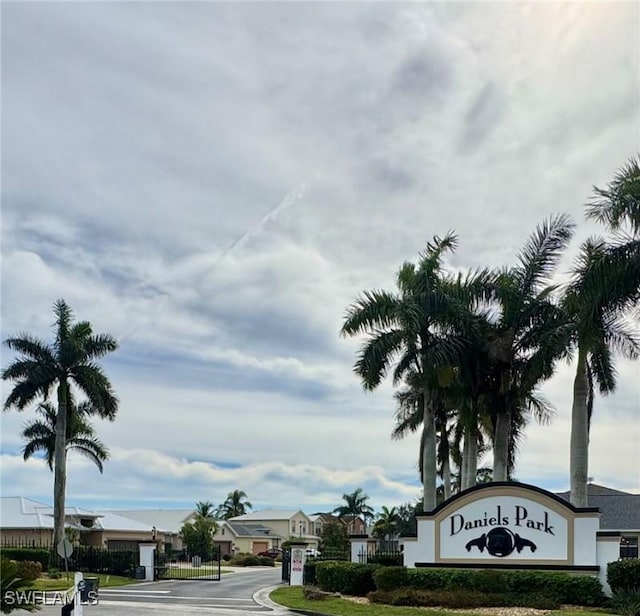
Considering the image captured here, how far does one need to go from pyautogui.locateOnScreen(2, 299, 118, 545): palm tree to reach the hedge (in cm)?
2079

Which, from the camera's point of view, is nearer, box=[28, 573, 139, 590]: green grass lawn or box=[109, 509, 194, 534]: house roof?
box=[28, 573, 139, 590]: green grass lawn

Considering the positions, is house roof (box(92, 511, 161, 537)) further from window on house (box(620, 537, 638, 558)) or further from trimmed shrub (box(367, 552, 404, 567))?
window on house (box(620, 537, 638, 558))

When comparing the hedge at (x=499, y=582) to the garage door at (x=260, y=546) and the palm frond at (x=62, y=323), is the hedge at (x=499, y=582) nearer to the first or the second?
the palm frond at (x=62, y=323)

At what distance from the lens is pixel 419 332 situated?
30.2 m

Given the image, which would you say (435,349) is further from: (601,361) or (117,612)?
(117,612)

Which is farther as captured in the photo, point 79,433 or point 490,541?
point 79,433

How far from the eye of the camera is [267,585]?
35.8 m

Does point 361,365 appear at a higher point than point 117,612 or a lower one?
higher

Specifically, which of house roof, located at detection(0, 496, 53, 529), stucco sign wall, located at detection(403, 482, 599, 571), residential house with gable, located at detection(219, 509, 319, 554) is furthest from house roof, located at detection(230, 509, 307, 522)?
stucco sign wall, located at detection(403, 482, 599, 571)

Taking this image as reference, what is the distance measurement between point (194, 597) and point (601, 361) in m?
16.1

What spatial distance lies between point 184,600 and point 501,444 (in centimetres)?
1258

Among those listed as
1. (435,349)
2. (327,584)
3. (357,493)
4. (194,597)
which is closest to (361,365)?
(435,349)

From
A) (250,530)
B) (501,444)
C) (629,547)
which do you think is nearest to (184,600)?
(501,444)

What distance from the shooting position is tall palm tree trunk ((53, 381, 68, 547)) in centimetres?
3903
